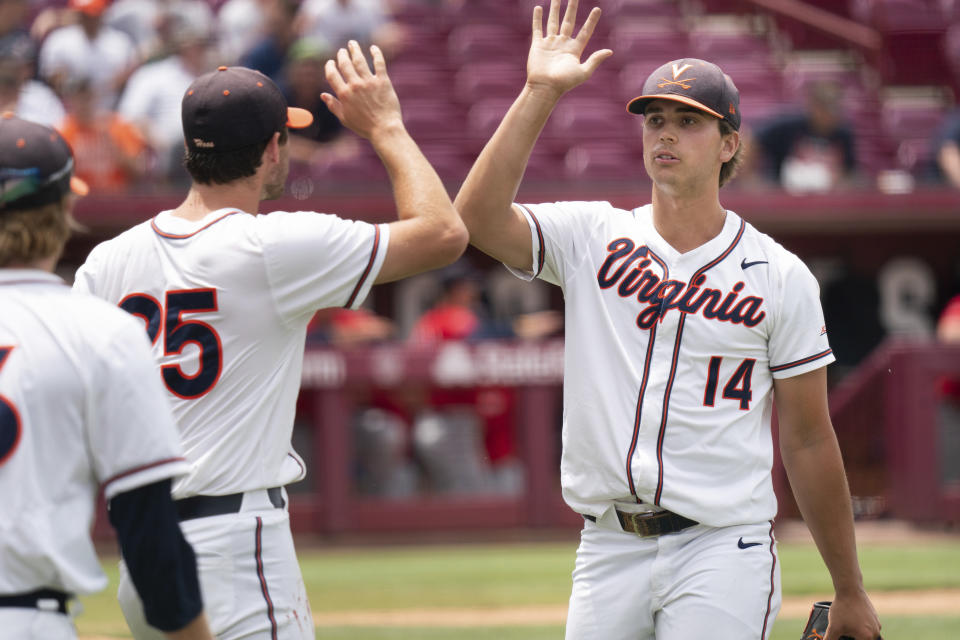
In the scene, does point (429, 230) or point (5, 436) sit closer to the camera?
point (5, 436)

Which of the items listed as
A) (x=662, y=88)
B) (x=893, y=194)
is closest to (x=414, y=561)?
(x=893, y=194)

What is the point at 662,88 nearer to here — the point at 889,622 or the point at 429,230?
the point at 429,230

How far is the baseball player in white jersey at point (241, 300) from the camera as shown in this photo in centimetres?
308

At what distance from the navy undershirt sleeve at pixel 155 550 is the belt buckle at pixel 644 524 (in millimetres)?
1446

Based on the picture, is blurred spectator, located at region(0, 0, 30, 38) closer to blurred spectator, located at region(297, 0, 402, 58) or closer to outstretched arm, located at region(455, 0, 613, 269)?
blurred spectator, located at region(297, 0, 402, 58)

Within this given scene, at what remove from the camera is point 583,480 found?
3.62 meters

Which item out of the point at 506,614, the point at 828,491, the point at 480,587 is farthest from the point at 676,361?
the point at 480,587

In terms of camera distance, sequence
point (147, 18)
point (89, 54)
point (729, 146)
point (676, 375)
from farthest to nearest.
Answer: point (147, 18), point (89, 54), point (729, 146), point (676, 375)

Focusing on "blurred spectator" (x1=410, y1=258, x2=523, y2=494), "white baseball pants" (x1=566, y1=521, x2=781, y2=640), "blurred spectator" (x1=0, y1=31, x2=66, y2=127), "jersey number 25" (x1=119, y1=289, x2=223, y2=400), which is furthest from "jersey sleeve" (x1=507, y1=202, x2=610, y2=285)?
"blurred spectator" (x1=0, y1=31, x2=66, y2=127)

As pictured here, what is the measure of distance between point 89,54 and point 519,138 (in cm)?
939

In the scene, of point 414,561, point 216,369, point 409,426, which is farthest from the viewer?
point 409,426

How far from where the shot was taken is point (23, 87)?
435 inches

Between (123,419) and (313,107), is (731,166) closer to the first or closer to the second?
(123,419)

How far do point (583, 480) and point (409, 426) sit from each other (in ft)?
22.0
